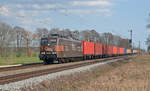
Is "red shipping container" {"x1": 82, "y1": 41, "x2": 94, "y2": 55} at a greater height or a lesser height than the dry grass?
greater

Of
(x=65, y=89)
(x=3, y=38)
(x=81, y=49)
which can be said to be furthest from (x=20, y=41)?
(x=65, y=89)

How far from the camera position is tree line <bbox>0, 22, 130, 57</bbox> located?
43.1 m

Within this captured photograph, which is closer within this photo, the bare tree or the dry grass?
the dry grass

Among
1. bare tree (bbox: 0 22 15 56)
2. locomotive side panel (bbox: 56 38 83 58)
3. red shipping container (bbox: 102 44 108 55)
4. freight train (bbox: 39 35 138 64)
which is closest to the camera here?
freight train (bbox: 39 35 138 64)

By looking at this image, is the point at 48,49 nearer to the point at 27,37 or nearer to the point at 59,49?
the point at 59,49

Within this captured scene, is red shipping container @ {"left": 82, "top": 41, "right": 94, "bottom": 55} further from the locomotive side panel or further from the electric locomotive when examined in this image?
the electric locomotive

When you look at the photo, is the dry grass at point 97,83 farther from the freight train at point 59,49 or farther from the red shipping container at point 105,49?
the red shipping container at point 105,49

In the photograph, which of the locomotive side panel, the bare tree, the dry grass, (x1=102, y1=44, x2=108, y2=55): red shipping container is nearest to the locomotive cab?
the locomotive side panel

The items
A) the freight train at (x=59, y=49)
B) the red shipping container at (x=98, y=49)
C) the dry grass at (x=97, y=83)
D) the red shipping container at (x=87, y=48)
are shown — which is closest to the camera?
the dry grass at (x=97, y=83)

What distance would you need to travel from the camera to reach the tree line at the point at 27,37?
43.1 metres

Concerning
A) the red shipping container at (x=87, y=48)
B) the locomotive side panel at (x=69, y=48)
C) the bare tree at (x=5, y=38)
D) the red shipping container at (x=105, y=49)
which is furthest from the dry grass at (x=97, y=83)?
the red shipping container at (x=105, y=49)

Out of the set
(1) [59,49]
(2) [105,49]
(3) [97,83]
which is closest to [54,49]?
(1) [59,49]

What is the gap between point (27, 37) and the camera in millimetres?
68500

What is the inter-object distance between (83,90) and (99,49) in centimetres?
3738
